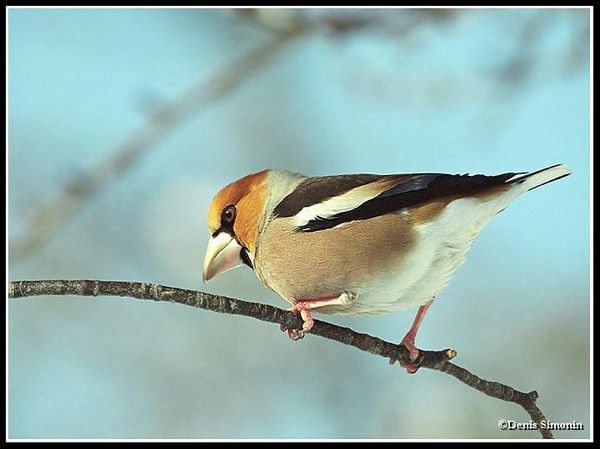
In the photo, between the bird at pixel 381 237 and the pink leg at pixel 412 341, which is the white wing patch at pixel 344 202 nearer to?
the bird at pixel 381 237

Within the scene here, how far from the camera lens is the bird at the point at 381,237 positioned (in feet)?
7.50

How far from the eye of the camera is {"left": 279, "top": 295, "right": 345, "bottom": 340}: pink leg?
7.19 ft

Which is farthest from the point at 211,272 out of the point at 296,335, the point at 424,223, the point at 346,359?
the point at 346,359

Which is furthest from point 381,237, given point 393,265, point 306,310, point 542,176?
point 542,176

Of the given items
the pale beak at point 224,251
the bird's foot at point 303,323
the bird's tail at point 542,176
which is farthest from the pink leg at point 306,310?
the bird's tail at point 542,176

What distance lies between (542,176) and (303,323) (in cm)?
71

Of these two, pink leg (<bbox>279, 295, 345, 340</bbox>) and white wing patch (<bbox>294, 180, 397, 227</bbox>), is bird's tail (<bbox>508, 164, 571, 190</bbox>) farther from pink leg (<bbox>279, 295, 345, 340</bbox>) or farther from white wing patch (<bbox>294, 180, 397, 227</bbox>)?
pink leg (<bbox>279, 295, 345, 340</bbox>)

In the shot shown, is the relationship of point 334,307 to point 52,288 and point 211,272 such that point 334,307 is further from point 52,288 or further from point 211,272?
point 52,288

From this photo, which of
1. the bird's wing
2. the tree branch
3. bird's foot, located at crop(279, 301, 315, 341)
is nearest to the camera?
the tree branch

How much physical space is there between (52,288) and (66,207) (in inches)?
38.0

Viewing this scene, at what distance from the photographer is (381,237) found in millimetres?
2305

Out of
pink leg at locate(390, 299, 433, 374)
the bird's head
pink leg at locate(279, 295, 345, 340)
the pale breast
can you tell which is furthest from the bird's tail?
the bird's head

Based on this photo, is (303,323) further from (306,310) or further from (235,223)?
(235,223)

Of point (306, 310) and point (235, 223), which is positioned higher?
point (235, 223)
